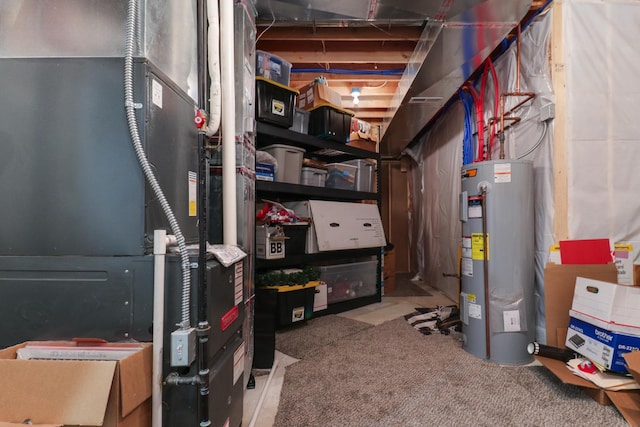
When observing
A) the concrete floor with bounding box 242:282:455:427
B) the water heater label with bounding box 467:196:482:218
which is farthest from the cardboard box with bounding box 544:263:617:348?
the concrete floor with bounding box 242:282:455:427

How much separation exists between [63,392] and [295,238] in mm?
1932

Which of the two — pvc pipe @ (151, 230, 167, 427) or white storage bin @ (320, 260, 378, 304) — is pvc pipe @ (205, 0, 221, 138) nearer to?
pvc pipe @ (151, 230, 167, 427)

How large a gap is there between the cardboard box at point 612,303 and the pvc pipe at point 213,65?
210 centimetres

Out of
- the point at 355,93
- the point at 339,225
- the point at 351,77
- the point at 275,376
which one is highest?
the point at 351,77

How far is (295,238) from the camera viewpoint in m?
2.57

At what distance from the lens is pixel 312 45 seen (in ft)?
9.10

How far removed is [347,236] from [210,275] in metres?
2.13

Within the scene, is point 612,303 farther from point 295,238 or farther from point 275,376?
point 295,238

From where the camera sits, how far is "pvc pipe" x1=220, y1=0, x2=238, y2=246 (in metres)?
1.28

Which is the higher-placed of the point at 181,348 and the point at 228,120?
the point at 228,120

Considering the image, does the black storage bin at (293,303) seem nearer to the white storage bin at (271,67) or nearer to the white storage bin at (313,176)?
the white storage bin at (313,176)

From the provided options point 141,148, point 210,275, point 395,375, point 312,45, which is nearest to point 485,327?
point 395,375

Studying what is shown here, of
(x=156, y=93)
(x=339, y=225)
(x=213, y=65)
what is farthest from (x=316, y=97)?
(x=156, y=93)

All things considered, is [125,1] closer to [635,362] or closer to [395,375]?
[395,375]
